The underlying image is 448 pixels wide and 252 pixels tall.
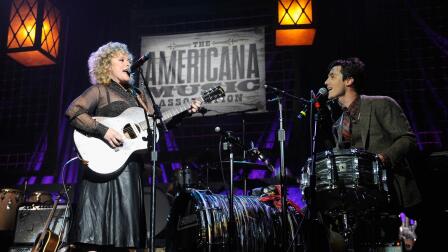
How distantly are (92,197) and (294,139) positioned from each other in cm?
365

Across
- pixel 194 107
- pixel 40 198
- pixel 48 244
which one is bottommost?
pixel 48 244

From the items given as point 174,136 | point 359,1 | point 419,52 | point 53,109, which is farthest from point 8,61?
point 419,52

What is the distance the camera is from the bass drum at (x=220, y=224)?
484 cm

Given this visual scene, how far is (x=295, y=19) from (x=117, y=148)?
10.6 ft

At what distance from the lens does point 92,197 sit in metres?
4.11

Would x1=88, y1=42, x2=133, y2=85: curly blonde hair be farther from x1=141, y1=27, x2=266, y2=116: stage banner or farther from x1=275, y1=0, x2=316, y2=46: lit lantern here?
x1=141, y1=27, x2=266, y2=116: stage banner

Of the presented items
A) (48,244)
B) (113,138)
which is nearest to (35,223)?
(48,244)

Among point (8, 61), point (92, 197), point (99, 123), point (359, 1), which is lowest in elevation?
point (92, 197)

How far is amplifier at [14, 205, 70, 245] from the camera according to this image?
6.07m

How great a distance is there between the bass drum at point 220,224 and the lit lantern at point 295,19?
2334mm

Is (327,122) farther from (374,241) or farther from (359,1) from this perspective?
(359,1)

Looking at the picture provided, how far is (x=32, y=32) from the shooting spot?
6750 mm

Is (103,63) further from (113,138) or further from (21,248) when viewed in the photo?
(21,248)

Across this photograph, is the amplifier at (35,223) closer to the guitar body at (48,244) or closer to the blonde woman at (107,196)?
the guitar body at (48,244)
